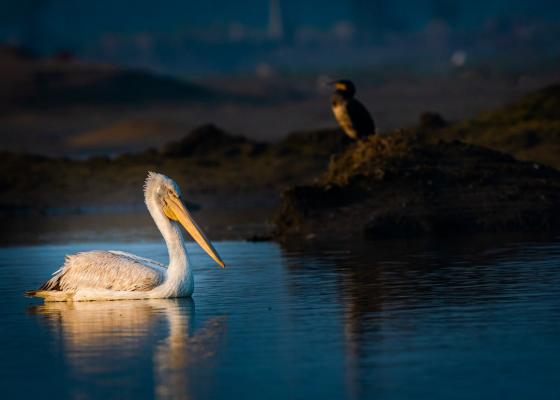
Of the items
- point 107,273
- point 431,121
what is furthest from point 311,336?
point 431,121

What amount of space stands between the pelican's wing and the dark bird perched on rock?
461 inches

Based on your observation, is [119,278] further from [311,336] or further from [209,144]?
[209,144]

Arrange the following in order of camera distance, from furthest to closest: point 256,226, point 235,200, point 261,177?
point 261,177
point 235,200
point 256,226

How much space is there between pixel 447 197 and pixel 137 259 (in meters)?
10.5

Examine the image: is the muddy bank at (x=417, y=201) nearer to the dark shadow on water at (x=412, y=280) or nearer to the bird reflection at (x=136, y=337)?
the dark shadow on water at (x=412, y=280)

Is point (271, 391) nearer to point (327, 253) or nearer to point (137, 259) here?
point (137, 259)

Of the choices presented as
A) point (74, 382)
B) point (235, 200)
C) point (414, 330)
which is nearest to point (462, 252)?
point (414, 330)

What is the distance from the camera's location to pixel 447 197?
24.6 metres

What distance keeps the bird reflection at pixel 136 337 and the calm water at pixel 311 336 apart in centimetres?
2

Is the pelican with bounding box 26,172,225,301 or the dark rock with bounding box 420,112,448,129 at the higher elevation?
the dark rock with bounding box 420,112,448,129

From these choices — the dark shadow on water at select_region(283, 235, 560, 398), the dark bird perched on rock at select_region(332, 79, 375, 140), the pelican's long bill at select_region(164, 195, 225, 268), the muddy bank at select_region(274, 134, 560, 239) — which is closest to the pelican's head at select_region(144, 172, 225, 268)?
the pelican's long bill at select_region(164, 195, 225, 268)

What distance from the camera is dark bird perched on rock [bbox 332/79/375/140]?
1043 inches

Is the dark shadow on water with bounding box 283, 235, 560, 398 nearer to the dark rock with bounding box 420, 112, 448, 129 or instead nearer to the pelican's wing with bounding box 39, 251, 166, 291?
the pelican's wing with bounding box 39, 251, 166, 291

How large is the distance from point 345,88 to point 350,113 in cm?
94
